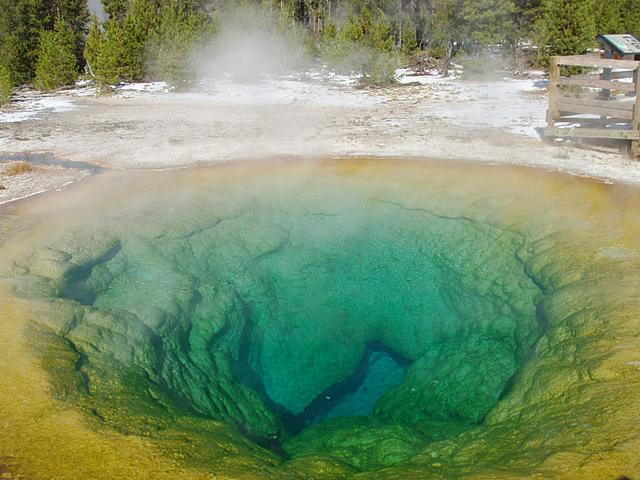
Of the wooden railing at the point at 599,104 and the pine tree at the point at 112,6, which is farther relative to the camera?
the pine tree at the point at 112,6

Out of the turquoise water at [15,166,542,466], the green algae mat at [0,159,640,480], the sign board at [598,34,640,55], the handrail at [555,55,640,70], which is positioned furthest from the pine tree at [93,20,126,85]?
the sign board at [598,34,640,55]

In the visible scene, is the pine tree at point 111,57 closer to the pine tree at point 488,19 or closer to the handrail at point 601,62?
the pine tree at point 488,19

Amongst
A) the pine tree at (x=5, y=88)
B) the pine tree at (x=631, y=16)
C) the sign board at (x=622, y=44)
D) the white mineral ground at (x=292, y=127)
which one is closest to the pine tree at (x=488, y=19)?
the white mineral ground at (x=292, y=127)

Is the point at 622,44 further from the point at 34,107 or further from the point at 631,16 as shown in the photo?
the point at 631,16

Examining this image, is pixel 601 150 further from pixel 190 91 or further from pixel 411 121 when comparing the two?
pixel 190 91

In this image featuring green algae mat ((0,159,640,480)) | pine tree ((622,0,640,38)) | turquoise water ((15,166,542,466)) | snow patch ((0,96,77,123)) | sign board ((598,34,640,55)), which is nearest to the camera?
green algae mat ((0,159,640,480))

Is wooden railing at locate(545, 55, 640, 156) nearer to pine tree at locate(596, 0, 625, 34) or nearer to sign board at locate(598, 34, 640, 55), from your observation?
sign board at locate(598, 34, 640, 55)
